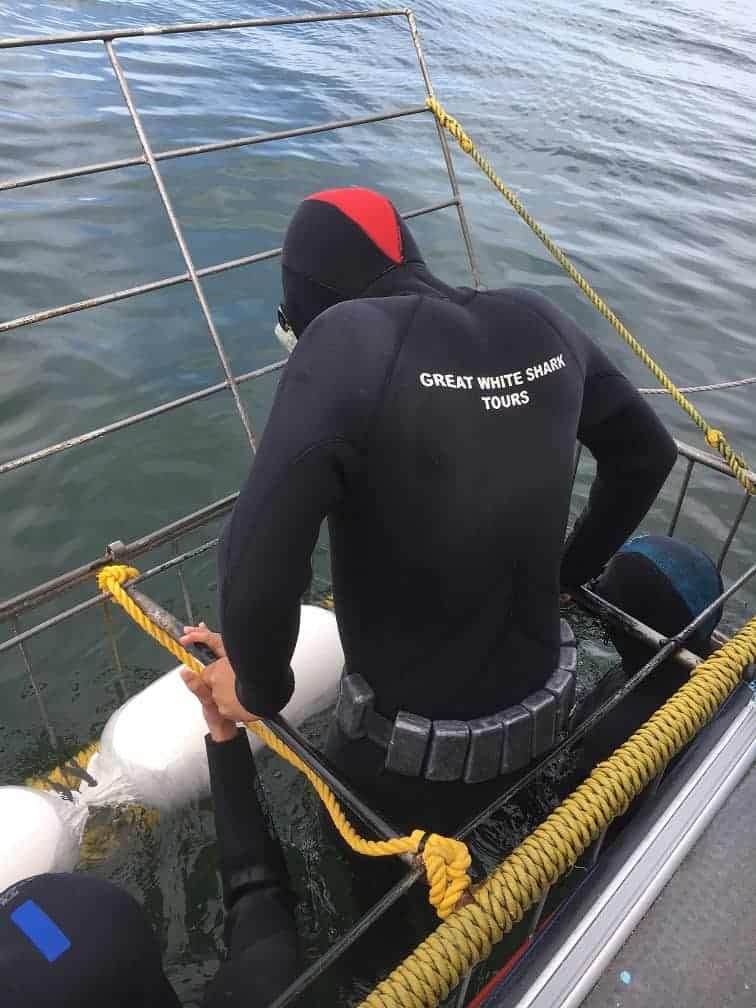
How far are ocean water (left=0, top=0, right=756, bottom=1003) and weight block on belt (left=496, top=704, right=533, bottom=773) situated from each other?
2.75 feet

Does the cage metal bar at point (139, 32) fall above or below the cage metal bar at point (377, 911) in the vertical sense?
above

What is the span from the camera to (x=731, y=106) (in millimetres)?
13781

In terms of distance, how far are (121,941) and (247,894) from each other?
69 centimetres

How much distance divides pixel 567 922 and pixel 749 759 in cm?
53

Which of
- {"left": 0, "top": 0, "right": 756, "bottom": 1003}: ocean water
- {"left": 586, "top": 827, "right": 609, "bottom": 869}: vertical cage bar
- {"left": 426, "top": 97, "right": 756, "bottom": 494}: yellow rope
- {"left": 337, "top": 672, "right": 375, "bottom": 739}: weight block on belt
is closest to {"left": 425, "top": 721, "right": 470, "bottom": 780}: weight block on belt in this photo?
{"left": 337, "top": 672, "right": 375, "bottom": 739}: weight block on belt

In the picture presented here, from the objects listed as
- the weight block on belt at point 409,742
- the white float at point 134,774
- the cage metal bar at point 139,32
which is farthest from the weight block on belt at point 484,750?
the cage metal bar at point 139,32

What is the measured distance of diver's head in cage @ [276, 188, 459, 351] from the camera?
1.62 meters

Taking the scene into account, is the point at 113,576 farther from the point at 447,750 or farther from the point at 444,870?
the point at 444,870

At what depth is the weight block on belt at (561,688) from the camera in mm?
1936

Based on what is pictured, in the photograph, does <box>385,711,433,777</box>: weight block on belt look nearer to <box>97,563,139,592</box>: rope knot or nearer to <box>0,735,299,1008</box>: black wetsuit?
<box>0,735,299,1008</box>: black wetsuit

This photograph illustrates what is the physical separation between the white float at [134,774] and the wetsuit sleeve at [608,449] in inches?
47.9

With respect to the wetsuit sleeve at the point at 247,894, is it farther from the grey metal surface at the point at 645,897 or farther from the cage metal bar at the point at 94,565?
the grey metal surface at the point at 645,897

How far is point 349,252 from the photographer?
1622 millimetres

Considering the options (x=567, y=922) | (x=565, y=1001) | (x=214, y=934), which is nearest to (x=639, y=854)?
(x=567, y=922)
